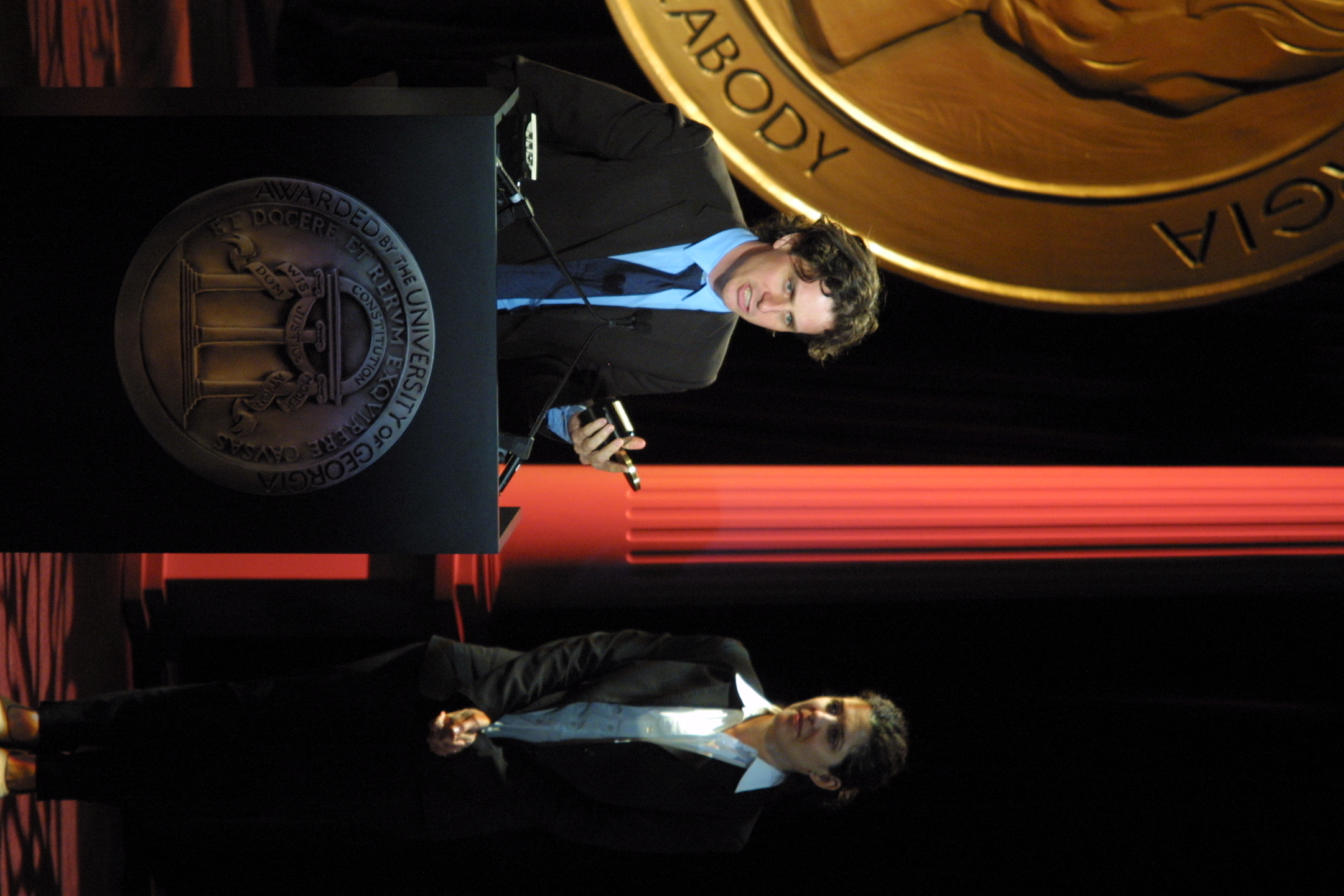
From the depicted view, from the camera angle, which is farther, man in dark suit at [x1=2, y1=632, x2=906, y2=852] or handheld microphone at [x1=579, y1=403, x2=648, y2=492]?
man in dark suit at [x1=2, y1=632, x2=906, y2=852]

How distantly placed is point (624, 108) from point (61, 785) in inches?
77.6

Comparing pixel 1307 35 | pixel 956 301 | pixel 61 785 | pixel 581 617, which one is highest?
pixel 1307 35

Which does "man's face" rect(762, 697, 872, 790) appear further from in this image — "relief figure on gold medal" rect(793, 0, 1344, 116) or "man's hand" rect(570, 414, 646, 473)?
"relief figure on gold medal" rect(793, 0, 1344, 116)

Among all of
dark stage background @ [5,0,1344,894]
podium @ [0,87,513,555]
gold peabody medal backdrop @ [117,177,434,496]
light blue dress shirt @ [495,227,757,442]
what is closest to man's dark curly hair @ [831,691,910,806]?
dark stage background @ [5,0,1344,894]

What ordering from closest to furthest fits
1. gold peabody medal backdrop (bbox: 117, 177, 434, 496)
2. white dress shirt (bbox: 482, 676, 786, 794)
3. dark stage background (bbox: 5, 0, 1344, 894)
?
gold peabody medal backdrop (bbox: 117, 177, 434, 496) → white dress shirt (bbox: 482, 676, 786, 794) → dark stage background (bbox: 5, 0, 1344, 894)

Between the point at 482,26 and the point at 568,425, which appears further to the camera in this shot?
the point at 482,26

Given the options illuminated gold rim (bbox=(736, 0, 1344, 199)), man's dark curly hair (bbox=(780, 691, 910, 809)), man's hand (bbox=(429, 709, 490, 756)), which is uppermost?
illuminated gold rim (bbox=(736, 0, 1344, 199))

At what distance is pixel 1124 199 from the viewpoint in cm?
284

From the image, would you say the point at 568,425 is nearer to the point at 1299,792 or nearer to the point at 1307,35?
the point at 1307,35

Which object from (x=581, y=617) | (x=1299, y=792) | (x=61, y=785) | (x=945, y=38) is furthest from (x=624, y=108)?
(x=1299, y=792)

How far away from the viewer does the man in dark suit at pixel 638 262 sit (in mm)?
1870

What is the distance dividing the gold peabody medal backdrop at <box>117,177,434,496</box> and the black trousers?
1.38 meters

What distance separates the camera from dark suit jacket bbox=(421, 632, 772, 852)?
8.15 ft

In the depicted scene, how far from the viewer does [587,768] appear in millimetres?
2488
